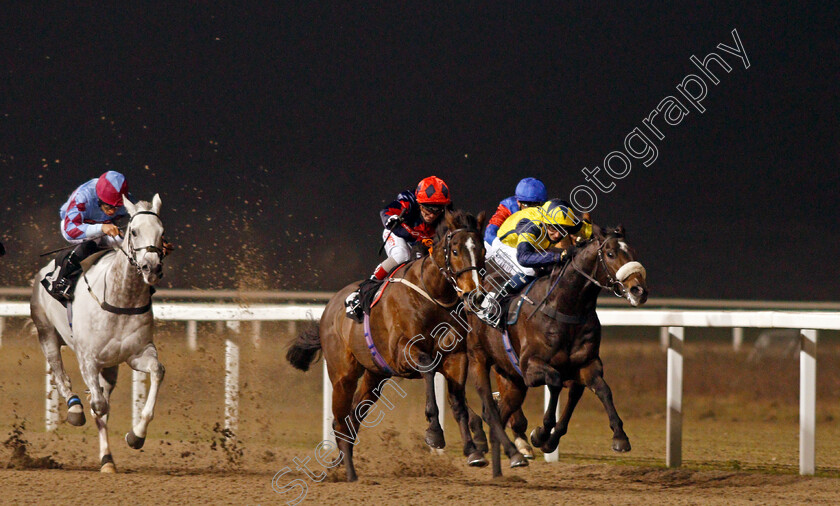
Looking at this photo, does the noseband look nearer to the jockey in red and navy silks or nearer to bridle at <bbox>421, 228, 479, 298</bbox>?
bridle at <bbox>421, 228, 479, 298</bbox>

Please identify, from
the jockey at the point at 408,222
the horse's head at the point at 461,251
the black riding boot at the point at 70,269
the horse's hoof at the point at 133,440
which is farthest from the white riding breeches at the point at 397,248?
the black riding boot at the point at 70,269

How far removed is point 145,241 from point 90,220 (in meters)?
1.02

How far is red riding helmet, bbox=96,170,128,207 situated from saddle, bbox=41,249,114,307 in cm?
38

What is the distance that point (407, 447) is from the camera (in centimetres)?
679

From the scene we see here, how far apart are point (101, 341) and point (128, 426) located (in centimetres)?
276

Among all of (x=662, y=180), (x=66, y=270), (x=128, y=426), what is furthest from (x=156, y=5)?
(x=66, y=270)

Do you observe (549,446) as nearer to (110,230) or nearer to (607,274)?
(607,274)

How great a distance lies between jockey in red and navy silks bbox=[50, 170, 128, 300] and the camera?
6191 mm

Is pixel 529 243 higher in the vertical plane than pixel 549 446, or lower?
higher

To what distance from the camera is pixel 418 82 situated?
69.7ft

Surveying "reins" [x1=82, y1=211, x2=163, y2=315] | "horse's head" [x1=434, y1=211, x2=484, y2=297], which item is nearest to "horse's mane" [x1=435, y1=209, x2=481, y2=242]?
"horse's head" [x1=434, y1=211, x2=484, y2=297]

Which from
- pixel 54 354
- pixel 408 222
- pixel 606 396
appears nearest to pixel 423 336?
pixel 408 222

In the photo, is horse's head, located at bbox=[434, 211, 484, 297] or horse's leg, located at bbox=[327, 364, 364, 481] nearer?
horse's head, located at bbox=[434, 211, 484, 297]

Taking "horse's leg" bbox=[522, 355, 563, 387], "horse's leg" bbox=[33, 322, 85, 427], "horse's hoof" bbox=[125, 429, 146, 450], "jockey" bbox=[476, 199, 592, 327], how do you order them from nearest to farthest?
"horse's leg" bbox=[522, 355, 563, 387] → "horse's hoof" bbox=[125, 429, 146, 450] → "jockey" bbox=[476, 199, 592, 327] → "horse's leg" bbox=[33, 322, 85, 427]
